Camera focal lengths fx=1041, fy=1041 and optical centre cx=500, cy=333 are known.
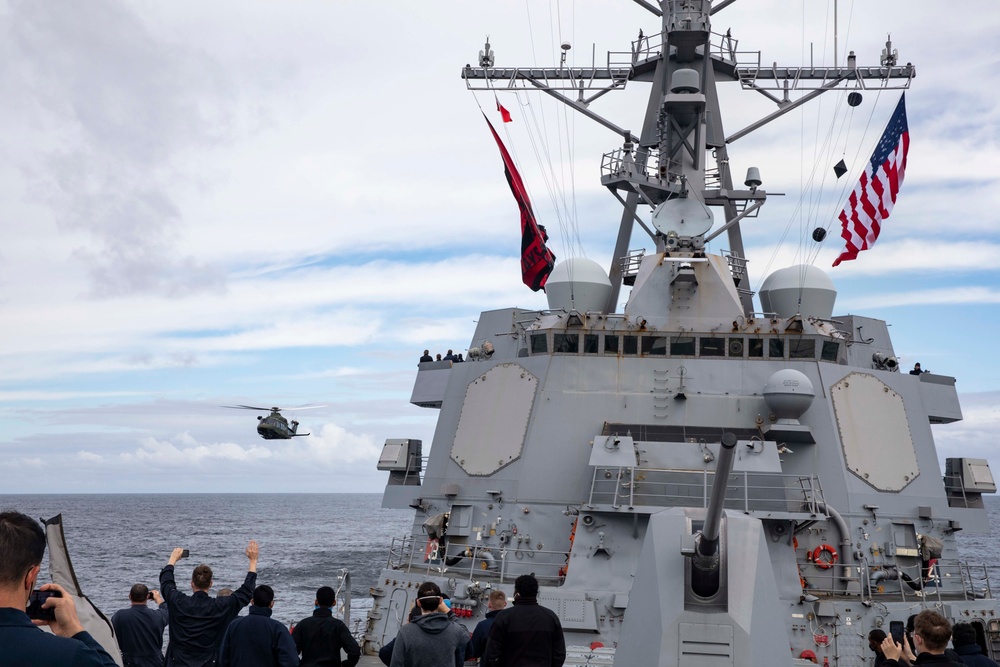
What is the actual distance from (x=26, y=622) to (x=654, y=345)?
41.0ft

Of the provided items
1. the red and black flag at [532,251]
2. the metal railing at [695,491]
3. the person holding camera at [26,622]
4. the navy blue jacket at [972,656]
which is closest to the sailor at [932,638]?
the navy blue jacket at [972,656]

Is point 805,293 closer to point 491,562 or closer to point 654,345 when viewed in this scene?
point 654,345

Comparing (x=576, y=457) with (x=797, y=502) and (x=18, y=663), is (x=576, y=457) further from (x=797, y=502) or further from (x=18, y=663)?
(x=18, y=663)

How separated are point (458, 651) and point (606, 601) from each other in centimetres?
538

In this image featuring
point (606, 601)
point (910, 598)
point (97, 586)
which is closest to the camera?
point (606, 601)

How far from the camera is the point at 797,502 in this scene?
41.3 feet

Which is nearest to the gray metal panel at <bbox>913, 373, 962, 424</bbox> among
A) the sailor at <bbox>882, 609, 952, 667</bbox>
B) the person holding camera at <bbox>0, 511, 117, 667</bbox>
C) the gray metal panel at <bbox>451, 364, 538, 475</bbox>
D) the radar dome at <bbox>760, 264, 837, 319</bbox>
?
the radar dome at <bbox>760, 264, 837, 319</bbox>

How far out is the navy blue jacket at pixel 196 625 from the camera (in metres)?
6.70

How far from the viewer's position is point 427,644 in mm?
6055

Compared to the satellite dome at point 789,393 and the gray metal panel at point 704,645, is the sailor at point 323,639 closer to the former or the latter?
the gray metal panel at point 704,645

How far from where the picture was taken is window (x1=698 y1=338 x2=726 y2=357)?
14.7 meters

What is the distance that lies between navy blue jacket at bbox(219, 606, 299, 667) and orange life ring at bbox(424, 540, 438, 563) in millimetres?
7186

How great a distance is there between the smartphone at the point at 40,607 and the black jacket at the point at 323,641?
3.28 metres

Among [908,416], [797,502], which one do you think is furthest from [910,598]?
[908,416]
